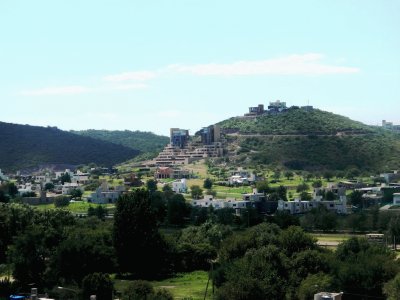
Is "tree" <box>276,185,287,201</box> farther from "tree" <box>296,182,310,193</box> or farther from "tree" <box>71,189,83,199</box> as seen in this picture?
"tree" <box>71,189,83,199</box>

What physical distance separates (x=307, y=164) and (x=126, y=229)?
65647mm

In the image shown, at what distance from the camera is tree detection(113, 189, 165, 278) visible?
38719 millimetres

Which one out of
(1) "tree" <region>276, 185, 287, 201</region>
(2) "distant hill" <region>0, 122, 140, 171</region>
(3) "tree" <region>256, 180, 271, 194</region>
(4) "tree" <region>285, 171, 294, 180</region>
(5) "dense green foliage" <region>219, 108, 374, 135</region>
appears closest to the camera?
(1) "tree" <region>276, 185, 287, 201</region>

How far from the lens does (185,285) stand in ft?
116

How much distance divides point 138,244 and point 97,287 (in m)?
10.9

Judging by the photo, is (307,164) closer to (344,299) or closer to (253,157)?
(253,157)

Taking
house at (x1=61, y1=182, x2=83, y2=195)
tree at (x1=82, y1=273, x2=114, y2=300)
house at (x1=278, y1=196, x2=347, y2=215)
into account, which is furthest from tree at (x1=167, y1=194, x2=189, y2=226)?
tree at (x1=82, y1=273, x2=114, y2=300)

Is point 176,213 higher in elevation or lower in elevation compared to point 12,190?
lower

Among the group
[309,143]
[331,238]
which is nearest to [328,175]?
[309,143]

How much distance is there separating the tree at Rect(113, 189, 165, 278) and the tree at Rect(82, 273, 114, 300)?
10177 millimetres

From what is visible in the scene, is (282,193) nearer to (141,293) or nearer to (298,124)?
(141,293)

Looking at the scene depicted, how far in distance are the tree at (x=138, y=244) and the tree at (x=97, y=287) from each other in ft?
33.4

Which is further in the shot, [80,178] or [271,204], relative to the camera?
[80,178]

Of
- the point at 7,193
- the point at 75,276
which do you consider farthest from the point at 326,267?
the point at 7,193
